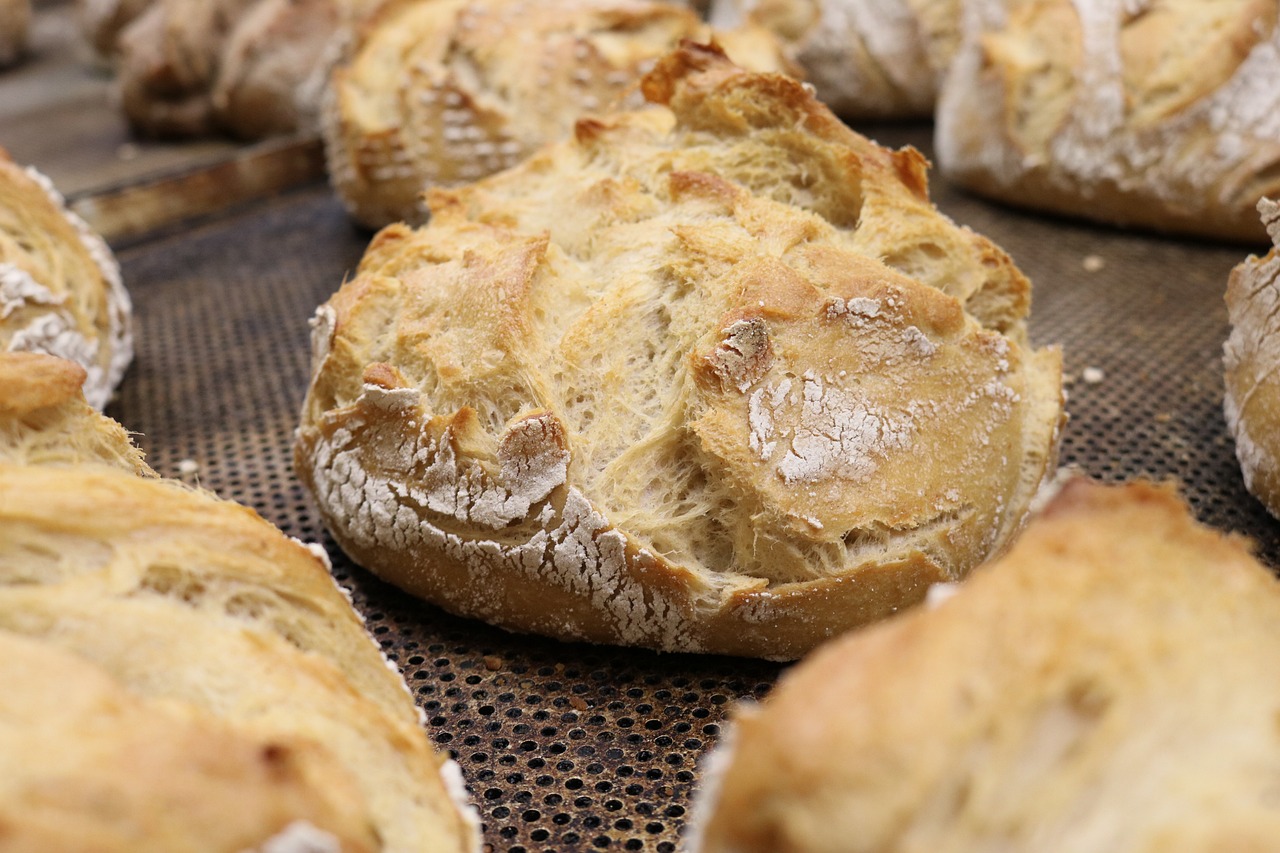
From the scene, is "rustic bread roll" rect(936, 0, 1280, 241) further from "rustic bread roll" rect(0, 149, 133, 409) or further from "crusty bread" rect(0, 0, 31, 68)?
"crusty bread" rect(0, 0, 31, 68)

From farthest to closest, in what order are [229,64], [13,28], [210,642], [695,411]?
[13,28] < [229,64] < [695,411] < [210,642]

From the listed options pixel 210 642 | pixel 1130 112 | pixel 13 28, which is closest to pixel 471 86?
pixel 1130 112

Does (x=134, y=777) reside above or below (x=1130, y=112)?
above

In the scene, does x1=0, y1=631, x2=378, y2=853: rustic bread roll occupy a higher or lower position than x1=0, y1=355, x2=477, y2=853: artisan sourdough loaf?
higher

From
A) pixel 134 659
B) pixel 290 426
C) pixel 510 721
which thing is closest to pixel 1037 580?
pixel 134 659

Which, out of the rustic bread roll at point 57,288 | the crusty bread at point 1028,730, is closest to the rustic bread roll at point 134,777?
the crusty bread at point 1028,730

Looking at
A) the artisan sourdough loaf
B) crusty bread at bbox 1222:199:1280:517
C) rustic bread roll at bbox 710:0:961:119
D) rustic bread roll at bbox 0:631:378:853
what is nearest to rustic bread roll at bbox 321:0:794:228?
rustic bread roll at bbox 710:0:961:119

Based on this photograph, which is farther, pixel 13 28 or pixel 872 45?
pixel 13 28

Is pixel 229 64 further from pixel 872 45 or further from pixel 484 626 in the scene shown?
pixel 484 626

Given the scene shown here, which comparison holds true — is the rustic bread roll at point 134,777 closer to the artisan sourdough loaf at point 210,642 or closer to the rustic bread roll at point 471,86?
the artisan sourdough loaf at point 210,642
